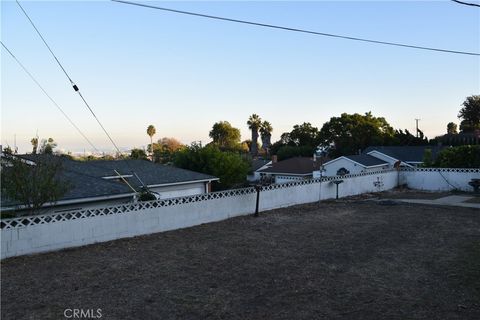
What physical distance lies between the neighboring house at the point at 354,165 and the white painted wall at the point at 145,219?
22.5m

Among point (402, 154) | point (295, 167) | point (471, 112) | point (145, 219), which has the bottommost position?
point (145, 219)

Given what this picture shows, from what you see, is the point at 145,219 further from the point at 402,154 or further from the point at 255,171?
the point at 255,171

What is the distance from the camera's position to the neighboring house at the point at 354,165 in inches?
1539

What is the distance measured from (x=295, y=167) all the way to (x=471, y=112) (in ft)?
131

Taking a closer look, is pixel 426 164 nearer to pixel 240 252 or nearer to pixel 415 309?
pixel 240 252

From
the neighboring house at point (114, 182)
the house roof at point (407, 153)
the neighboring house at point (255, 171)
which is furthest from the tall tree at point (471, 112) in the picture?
the neighboring house at point (114, 182)

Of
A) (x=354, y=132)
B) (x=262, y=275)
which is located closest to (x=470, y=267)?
(x=262, y=275)

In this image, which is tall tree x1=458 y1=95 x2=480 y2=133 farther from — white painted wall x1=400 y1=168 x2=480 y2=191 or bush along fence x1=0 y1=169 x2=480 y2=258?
bush along fence x1=0 y1=169 x2=480 y2=258

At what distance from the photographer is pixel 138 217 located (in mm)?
10688

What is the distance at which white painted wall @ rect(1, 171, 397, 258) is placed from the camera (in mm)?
8594

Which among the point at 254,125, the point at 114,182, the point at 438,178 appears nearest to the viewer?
the point at 114,182

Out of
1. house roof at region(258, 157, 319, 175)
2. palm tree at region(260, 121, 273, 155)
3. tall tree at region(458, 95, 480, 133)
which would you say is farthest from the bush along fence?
palm tree at region(260, 121, 273, 155)

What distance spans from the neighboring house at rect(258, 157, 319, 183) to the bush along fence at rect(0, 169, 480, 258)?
80.3 ft
